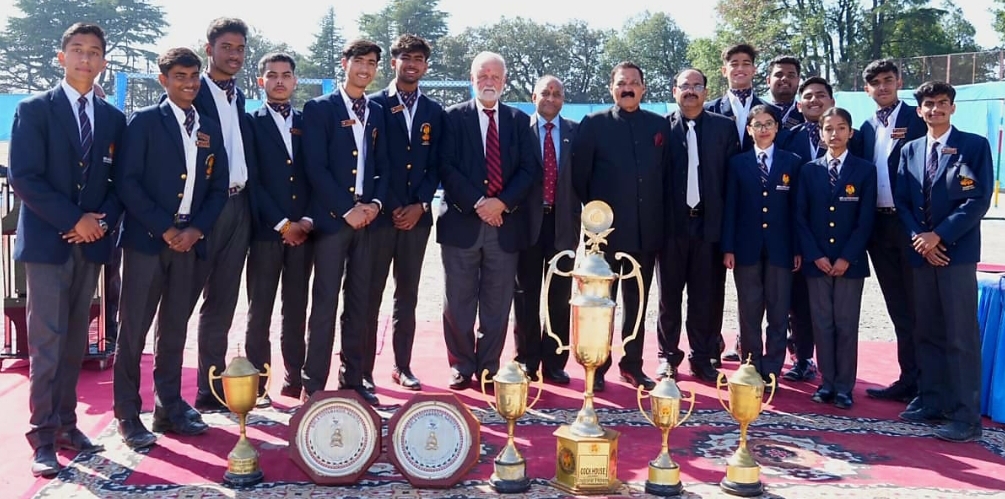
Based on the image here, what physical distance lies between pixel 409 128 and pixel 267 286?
1174 mm

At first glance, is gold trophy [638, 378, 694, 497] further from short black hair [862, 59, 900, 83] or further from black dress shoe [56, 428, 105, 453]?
short black hair [862, 59, 900, 83]

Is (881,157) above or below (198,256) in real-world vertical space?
above

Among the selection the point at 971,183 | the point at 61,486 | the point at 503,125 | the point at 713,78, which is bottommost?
the point at 61,486

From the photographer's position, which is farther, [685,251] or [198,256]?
[685,251]

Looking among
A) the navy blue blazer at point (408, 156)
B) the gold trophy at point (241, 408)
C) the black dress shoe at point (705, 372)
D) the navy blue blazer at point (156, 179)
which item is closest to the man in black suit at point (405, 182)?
the navy blue blazer at point (408, 156)

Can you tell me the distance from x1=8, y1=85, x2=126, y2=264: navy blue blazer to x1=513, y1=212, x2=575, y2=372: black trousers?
2.41 metres

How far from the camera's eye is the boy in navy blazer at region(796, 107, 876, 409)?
4996 mm

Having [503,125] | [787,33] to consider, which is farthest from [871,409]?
[787,33]

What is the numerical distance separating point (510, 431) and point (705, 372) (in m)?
2.30

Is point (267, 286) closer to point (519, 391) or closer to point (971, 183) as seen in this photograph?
point (519, 391)

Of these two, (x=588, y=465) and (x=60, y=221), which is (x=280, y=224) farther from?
(x=588, y=465)

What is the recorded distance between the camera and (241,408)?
3639mm

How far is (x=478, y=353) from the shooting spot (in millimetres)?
5289

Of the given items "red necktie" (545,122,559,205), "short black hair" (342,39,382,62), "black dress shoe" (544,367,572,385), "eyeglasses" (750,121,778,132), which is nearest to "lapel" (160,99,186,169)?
"short black hair" (342,39,382,62)
